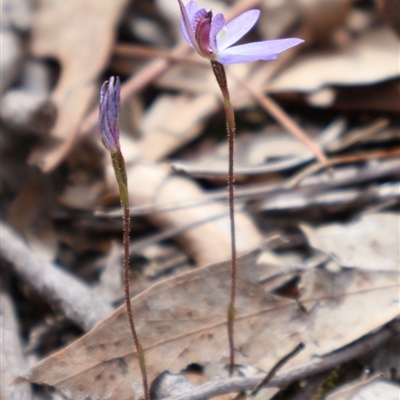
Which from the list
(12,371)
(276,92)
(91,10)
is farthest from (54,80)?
(12,371)

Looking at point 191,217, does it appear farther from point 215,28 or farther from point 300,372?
point 215,28

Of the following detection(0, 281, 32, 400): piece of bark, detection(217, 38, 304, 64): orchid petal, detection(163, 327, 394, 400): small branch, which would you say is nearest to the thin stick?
detection(163, 327, 394, 400): small branch

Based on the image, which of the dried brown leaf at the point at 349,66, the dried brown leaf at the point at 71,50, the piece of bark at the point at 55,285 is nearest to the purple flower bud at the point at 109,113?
the piece of bark at the point at 55,285

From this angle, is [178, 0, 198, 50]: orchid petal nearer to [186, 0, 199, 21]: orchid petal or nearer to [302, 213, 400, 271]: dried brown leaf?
[186, 0, 199, 21]: orchid petal

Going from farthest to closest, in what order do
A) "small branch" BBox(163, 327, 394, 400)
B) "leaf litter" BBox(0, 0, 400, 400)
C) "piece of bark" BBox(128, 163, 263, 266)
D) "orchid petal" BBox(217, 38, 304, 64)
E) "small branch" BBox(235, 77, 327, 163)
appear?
"small branch" BBox(235, 77, 327, 163), "piece of bark" BBox(128, 163, 263, 266), "leaf litter" BBox(0, 0, 400, 400), "small branch" BBox(163, 327, 394, 400), "orchid petal" BBox(217, 38, 304, 64)

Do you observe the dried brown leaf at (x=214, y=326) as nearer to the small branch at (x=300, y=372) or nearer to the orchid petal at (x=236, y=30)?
the small branch at (x=300, y=372)

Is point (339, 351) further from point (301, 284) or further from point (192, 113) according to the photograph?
point (192, 113)
